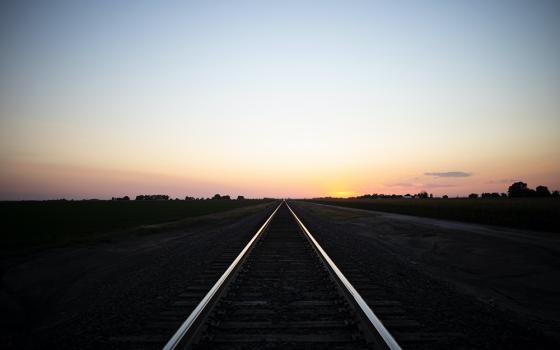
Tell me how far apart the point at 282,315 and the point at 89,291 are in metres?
4.44

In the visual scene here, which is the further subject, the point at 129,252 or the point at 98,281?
the point at 129,252

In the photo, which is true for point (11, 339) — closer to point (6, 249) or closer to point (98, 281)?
point (98, 281)

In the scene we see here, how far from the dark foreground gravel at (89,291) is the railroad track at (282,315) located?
40.7 inches

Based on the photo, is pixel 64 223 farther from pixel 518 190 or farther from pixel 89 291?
pixel 518 190

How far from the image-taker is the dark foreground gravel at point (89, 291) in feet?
12.5

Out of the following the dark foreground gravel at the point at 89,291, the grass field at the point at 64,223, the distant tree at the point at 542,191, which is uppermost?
the distant tree at the point at 542,191

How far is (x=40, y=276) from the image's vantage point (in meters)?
7.24

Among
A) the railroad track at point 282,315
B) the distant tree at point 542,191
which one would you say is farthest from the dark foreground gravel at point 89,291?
the distant tree at point 542,191

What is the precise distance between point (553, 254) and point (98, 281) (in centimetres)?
1295

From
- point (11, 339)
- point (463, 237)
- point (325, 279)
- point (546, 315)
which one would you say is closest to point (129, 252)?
point (11, 339)

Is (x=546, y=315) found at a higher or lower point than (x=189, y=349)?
lower

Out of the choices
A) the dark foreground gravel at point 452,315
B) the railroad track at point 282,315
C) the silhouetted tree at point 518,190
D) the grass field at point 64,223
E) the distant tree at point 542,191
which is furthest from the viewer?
the silhouetted tree at point 518,190

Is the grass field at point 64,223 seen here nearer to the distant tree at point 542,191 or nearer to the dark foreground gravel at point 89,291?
the dark foreground gravel at point 89,291

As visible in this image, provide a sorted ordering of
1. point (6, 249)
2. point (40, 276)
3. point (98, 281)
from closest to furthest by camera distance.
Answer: point (98, 281)
point (40, 276)
point (6, 249)
